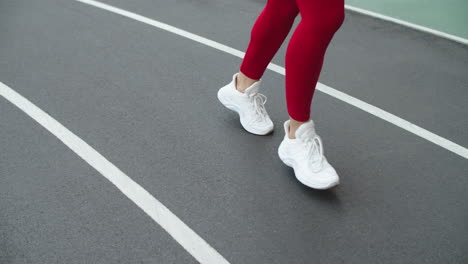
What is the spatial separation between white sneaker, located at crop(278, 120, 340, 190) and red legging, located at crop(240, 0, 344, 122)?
0.09m

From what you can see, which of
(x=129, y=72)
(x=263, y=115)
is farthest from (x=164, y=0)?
(x=263, y=115)

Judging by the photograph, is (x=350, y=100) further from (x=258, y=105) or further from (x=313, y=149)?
(x=313, y=149)

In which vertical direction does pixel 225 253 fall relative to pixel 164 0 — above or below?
above

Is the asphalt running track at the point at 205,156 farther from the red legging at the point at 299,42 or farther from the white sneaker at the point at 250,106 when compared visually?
the red legging at the point at 299,42

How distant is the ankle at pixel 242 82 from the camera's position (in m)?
2.70

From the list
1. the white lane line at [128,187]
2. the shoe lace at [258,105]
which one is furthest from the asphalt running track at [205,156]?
the shoe lace at [258,105]

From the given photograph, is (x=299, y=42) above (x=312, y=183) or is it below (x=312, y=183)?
above

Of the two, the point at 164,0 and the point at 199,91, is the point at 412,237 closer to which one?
the point at 199,91

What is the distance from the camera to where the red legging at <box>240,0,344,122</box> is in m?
1.96

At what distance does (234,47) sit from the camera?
4020 mm

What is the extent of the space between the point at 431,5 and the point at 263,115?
3.68 meters

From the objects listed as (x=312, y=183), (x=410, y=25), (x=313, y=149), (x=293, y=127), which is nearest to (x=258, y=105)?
(x=293, y=127)

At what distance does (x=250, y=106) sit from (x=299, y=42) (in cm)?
73

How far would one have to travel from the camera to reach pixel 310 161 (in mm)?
2314
